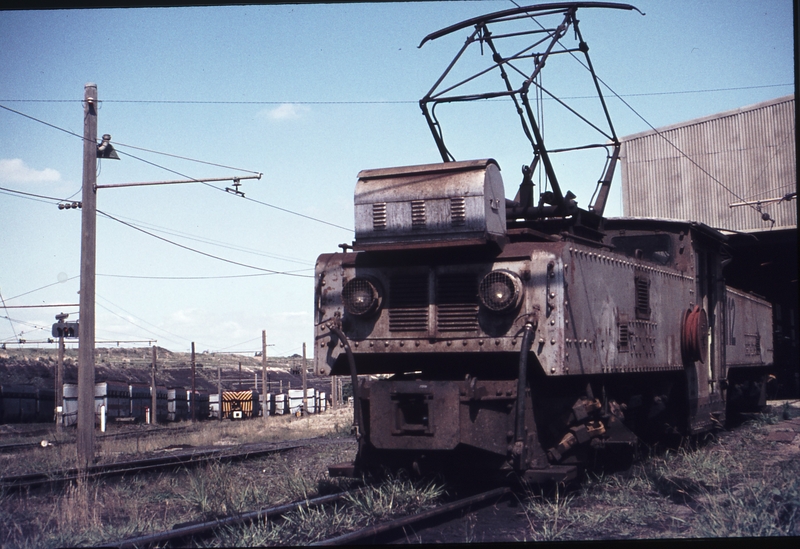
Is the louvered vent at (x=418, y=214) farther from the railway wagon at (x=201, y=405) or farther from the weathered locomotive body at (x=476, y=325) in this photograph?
the railway wagon at (x=201, y=405)

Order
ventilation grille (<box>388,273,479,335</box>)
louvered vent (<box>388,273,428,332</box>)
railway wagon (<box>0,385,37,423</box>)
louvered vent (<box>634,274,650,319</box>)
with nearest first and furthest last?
1. ventilation grille (<box>388,273,479,335</box>)
2. louvered vent (<box>388,273,428,332</box>)
3. louvered vent (<box>634,274,650,319</box>)
4. railway wagon (<box>0,385,37,423</box>)

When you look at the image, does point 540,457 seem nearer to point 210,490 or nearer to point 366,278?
point 366,278

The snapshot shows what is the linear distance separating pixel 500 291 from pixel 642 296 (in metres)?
2.68

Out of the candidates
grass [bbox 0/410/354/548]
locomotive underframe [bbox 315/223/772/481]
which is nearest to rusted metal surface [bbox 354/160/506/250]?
locomotive underframe [bbox 315/223/772/481]

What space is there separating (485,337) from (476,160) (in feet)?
5.29

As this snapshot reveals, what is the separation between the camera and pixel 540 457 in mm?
7285

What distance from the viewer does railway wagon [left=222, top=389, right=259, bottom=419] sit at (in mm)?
38562

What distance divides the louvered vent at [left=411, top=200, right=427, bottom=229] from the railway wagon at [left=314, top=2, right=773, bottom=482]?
1 cm

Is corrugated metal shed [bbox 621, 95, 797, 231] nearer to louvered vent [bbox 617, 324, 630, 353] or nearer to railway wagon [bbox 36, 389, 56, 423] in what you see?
louvered vent [bbox 617, 324, 630, 353]

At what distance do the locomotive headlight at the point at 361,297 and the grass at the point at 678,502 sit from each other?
7.68ft

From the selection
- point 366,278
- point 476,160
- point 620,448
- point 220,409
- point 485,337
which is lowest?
point 220,409

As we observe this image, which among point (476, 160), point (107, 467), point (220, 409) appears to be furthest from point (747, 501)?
point (220, 409)

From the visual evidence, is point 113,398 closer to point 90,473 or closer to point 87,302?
point 87,302

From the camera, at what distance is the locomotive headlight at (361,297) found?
7508mm
